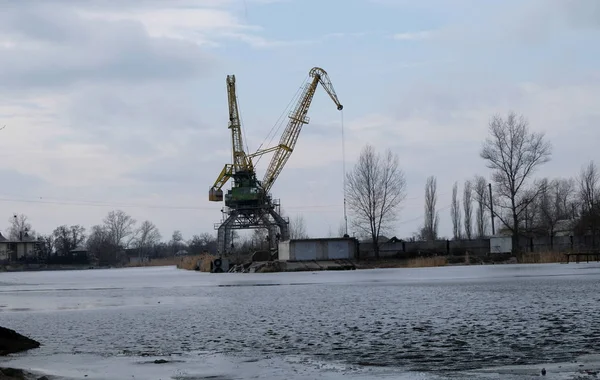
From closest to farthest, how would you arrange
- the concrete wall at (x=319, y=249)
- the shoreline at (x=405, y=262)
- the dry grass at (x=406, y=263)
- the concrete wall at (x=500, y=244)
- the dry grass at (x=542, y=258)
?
the dry grass at (x=542, y=258)
the shoreline at (x=405, y=262)
the dry grass at (x=406, y=263)
the concrete wall at (x=319, y=249)
the concrete wall at (x=500, y=244)

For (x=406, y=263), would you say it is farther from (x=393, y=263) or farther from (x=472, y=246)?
(x=472, y=246)

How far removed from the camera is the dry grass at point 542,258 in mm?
68000

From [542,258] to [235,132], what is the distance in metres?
46.5

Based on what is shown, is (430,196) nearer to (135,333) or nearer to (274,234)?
(274,234)

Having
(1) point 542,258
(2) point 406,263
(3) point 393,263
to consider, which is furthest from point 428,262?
(1) point 542,258

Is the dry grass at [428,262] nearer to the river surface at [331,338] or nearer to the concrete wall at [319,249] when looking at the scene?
the concrete wall at [319,249]

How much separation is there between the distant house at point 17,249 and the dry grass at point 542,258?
4865 inches

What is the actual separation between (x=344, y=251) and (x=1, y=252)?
4666 inches

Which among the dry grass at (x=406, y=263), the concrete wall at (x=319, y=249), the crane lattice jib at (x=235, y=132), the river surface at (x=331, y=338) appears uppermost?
the crane lattice jib at (x=235, y=132)

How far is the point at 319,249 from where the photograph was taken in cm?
8044

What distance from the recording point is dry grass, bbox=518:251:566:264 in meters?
68.0

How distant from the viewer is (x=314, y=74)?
104312 mm

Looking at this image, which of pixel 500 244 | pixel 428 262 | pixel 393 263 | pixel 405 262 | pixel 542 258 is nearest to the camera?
pixel 542 258


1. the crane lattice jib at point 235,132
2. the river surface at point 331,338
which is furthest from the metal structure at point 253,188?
the river surface at point 331,338
